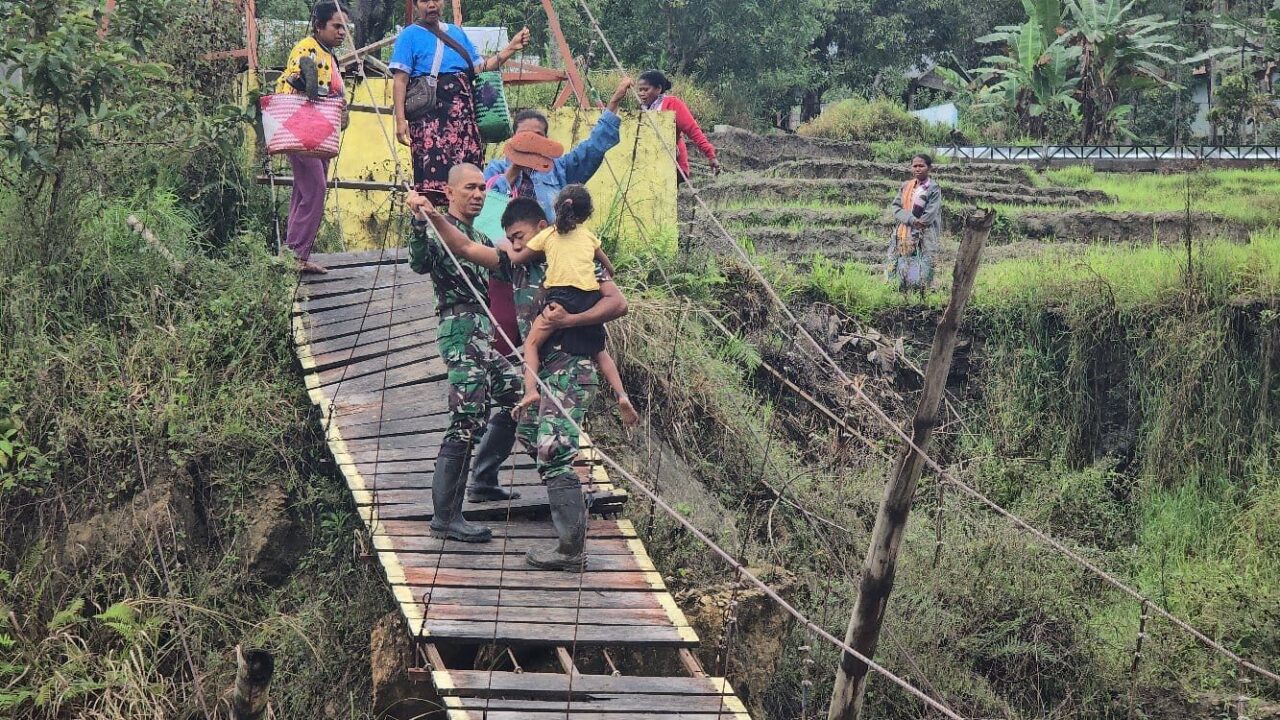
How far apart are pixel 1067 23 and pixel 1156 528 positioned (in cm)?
1161

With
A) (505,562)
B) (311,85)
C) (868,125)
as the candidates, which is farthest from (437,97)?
(868,125)

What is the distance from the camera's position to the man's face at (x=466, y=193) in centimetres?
566

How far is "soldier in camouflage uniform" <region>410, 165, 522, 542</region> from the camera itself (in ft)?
18.6

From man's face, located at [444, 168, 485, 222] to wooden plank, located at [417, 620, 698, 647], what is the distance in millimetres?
1491

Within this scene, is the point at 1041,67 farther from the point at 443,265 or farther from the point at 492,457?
the point at 443,265

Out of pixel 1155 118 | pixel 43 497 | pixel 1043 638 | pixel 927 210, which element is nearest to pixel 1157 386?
pixel 927 210

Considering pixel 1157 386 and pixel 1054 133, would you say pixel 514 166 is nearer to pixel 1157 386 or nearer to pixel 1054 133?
pixel 1157 386

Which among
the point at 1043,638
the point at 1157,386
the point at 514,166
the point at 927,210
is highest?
the point at 514,166

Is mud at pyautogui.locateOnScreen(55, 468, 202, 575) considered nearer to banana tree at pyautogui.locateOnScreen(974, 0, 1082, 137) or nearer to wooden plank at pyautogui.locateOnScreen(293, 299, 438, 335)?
wooden plank at pyautogui.locateOnScreen(293, 299, 438, 335)

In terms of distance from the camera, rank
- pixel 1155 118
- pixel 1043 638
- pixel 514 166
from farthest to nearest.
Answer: pixel 1155 118, pixel 1043 638, pixel 514 166

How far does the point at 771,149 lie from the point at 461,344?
10637 millimetres

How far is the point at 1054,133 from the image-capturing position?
1830 centimetres

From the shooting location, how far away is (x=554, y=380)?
17.9 ft

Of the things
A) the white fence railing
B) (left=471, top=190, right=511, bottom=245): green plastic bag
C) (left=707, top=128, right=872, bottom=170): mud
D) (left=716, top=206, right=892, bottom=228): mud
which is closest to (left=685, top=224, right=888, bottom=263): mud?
(left=716, top=206, right=892, bottom=228): mud
